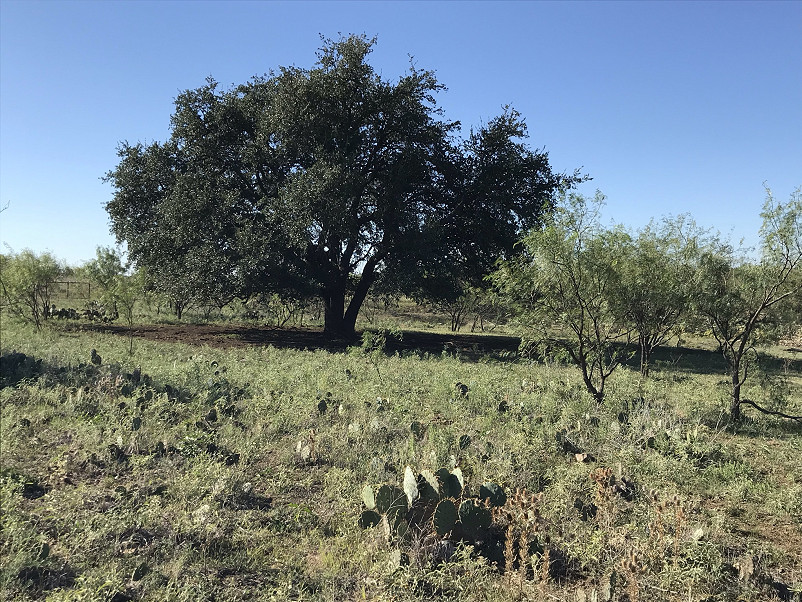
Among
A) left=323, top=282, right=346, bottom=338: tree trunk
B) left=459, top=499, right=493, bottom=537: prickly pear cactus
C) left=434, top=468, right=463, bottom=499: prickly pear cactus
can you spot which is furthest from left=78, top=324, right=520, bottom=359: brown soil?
left=459, top=499, right=493, bottom=537: prickly pear cactus

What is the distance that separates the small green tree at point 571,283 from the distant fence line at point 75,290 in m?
21.0

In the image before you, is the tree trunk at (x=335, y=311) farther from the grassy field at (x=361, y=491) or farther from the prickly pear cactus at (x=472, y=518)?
the prickly pear cactus at (x=472, y=518)

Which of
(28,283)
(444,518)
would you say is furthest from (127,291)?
(444,518)

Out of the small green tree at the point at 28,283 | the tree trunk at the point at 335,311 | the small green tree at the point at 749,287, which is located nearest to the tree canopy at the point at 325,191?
the tree trunk at the point at 335,311

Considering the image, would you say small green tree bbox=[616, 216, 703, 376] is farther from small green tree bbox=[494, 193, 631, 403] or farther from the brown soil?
the brown soil

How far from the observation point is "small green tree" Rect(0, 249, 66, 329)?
49.9 ft

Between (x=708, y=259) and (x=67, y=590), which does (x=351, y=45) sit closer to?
(x=708, y=259)

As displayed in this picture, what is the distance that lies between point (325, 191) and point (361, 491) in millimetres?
11673

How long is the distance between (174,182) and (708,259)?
17.1 m

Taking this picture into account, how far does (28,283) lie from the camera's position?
1566 centimetres

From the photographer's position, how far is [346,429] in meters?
6.58

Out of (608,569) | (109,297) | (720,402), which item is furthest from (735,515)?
(109,297)

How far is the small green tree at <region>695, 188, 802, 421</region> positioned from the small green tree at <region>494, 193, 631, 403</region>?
5.40 ft

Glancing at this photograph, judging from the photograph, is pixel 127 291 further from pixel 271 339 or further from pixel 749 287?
pixel 749 287
